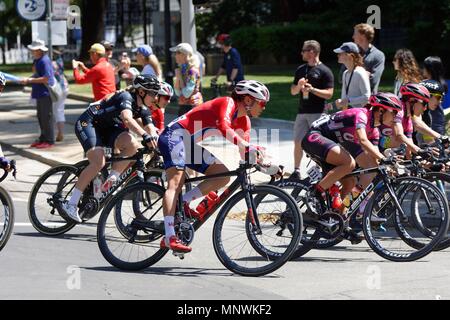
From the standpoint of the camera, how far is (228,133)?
840 cm

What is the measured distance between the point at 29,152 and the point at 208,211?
9.07 metres

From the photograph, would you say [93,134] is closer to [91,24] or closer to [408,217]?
[408,217]

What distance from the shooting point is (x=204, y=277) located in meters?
8.43

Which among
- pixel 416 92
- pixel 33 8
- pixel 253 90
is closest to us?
pixel 253 90

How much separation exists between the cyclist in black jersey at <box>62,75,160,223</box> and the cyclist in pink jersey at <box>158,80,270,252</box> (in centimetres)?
127

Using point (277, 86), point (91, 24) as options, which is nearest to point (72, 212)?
point (277, 86)

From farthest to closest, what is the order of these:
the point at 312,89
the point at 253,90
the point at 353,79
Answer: the point at 312,89, the point at 353,79, the point at 253,90

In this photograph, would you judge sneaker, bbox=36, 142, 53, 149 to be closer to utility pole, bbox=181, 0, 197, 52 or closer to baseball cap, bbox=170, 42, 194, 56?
utility pole, bbox=181, 0, 197, 52

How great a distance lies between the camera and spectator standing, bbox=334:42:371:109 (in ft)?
37.8

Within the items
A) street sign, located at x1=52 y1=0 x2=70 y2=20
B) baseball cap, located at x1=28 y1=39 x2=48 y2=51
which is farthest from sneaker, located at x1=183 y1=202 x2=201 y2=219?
street sign, located at x1=52 y1=0 x2=70 y2=20

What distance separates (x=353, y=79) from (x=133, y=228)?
3.96 metres

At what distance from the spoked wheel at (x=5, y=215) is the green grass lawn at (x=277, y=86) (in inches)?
478
